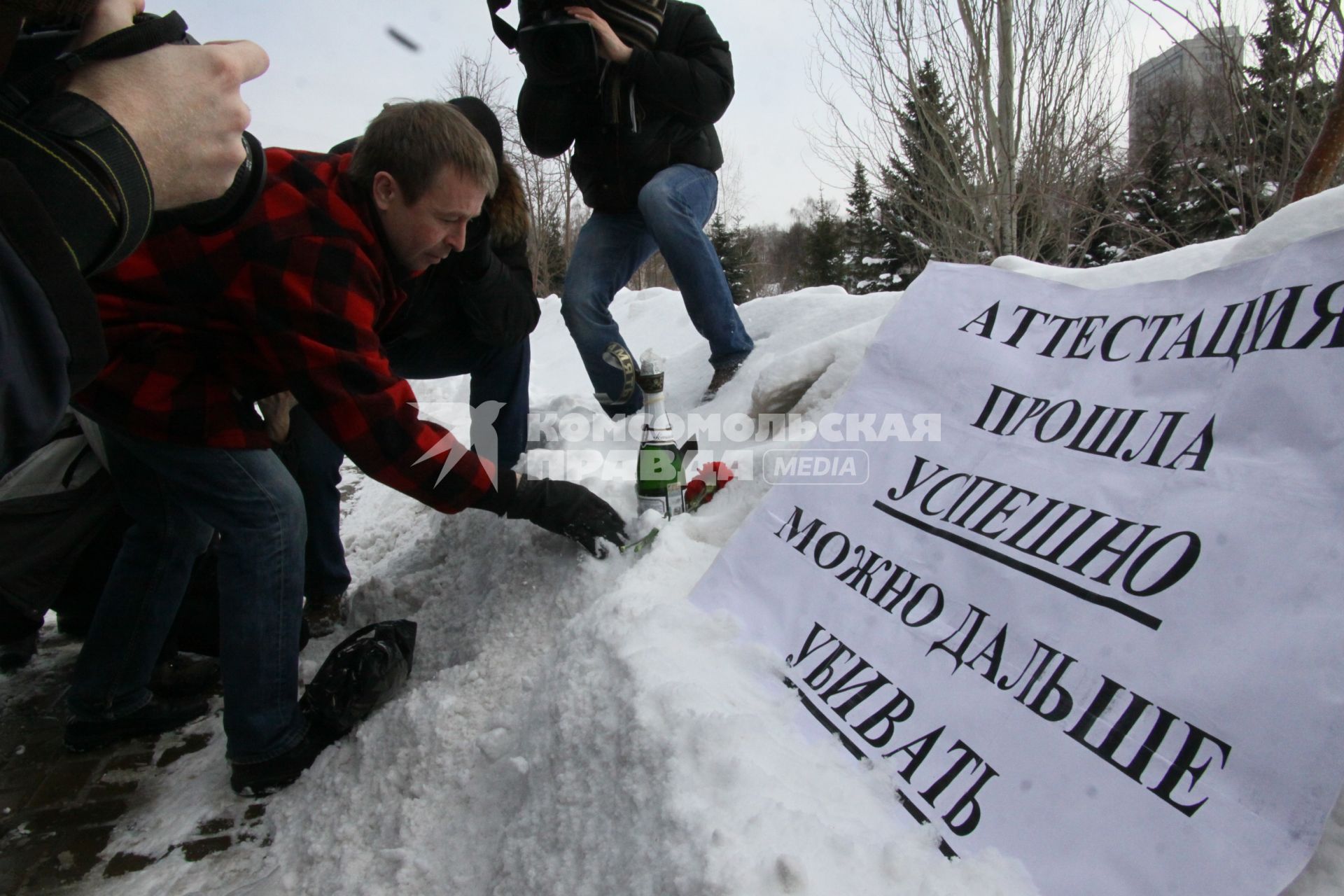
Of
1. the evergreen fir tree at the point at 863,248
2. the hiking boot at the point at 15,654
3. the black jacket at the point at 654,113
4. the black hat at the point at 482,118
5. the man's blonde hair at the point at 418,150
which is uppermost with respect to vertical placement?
the evergreen fir tree at the point at 863,248

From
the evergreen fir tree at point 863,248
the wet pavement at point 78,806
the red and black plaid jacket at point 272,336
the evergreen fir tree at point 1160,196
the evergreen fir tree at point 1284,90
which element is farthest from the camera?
the evergreen fir tree at point 863,248

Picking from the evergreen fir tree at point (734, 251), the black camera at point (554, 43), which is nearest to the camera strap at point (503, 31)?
the black camera at point (554, 43)

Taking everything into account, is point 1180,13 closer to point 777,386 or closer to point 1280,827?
point 777,386

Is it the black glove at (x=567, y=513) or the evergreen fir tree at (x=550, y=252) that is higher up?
the evergreen fir tree at (x=550, y=252)

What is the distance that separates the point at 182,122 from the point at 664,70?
2.18m

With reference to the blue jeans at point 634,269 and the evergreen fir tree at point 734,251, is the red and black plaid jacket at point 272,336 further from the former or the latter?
the evergreen fir tree at point 734,251

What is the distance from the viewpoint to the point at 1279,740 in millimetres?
872

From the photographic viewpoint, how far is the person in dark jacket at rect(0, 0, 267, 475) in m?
0.62

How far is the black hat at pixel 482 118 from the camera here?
7.13 feet

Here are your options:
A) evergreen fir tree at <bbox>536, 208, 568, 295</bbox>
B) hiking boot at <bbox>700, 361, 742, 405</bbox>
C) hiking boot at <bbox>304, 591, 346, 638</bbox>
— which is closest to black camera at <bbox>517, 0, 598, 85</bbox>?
hiking boot at <bbox>700, 361, 742, 405</bbox>

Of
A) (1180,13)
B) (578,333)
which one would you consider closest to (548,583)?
(578,333)

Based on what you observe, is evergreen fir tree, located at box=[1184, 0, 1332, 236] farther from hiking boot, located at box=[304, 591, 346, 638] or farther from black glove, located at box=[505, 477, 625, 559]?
hiking boot, located at box=[304, 591, 346, 638]

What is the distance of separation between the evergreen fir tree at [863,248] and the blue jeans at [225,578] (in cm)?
1430

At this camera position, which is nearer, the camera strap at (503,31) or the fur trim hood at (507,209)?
the fur trim hood at (507,209)
